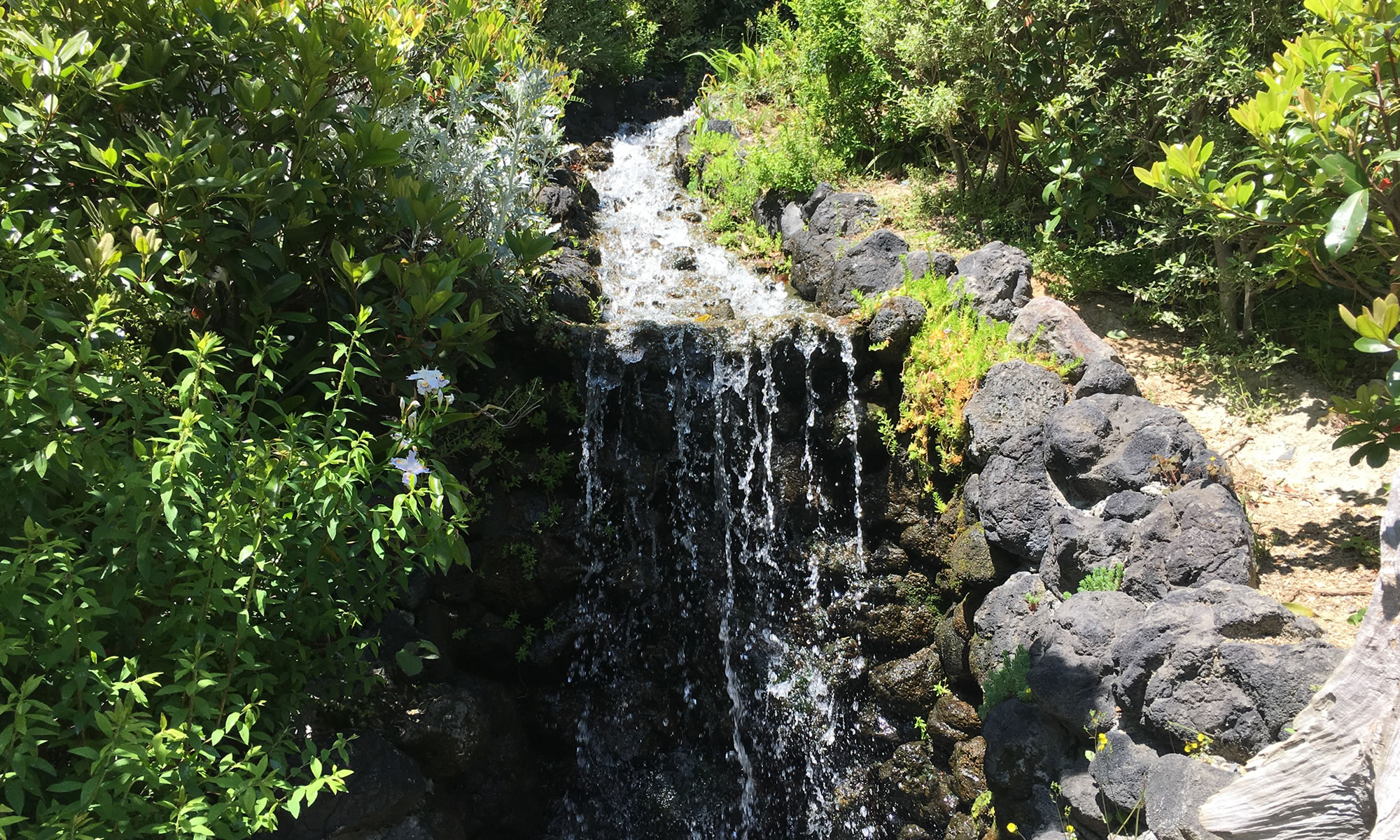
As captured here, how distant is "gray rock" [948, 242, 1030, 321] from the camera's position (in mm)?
6312

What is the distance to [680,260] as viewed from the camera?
8453mm

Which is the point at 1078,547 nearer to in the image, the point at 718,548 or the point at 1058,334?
the point at 1058,334

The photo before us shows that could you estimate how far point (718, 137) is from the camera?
9812 millimetres

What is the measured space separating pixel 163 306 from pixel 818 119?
7.52 m

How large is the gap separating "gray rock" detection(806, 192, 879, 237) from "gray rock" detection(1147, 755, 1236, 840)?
5256 mm

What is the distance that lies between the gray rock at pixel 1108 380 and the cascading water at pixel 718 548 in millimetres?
1725

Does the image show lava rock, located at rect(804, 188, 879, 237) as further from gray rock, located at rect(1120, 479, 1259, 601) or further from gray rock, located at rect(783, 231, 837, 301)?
gray rock, located at rect(1120, 479, 1259, 601)

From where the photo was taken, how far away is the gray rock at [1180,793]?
11.3ft

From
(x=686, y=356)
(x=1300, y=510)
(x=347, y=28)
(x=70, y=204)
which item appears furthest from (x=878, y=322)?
(x=70, y=204)

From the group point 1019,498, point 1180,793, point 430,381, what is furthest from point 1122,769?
point 430,381

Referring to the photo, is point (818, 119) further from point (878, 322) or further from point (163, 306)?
point (163, 306)

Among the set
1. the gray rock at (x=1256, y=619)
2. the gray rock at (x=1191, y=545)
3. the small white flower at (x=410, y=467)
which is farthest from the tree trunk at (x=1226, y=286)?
the small white flower at (x=410, y=467)

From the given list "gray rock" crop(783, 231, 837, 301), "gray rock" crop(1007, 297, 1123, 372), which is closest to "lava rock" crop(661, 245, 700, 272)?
"gray rock" crop(783, 231, 837, 301)

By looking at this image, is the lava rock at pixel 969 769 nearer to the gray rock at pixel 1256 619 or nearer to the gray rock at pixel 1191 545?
the gray rock at pixel 1191 545
